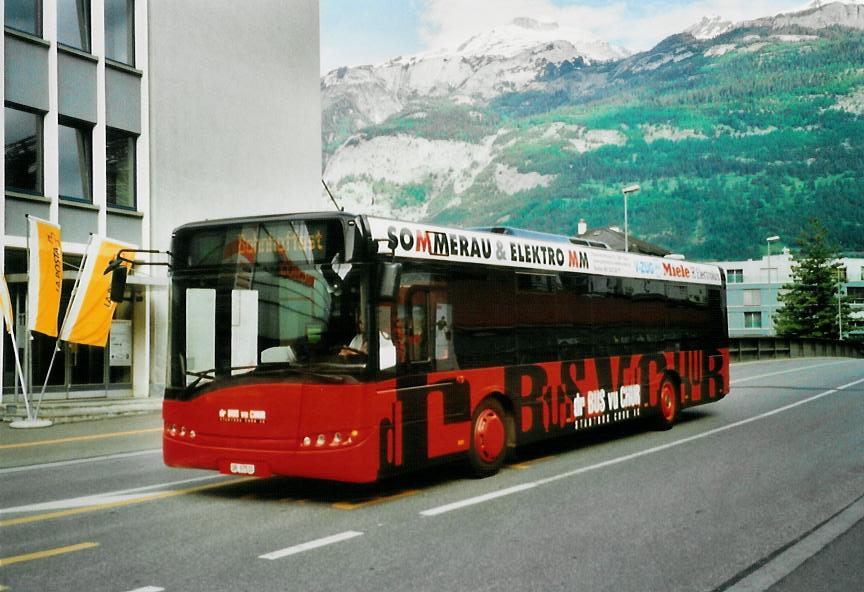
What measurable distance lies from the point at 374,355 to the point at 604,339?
5011 mm

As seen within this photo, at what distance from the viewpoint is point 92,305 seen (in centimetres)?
1825

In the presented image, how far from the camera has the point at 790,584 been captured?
5.66 m

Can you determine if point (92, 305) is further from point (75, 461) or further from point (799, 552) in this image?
point (799, 552)

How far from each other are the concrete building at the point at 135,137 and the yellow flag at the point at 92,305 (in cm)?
94

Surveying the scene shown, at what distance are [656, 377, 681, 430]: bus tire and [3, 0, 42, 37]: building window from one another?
15.3 m

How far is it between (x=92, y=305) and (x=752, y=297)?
11337cm

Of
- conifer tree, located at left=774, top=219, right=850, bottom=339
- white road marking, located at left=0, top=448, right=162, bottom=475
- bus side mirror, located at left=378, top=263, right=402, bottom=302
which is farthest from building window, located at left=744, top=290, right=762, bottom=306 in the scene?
bus side mirror, located at left=378, top=263, right=402, bottom=302

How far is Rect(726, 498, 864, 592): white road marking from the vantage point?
566 centimetres

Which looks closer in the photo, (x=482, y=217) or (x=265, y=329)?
(x=265, y=329)

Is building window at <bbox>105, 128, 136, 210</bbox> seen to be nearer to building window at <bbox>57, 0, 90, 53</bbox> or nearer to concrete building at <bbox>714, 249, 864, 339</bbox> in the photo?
building window at <bbox>57, 0, 90, 53</bbox>

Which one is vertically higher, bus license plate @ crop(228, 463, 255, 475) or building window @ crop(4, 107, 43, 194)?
building window @ crop(4, 107, 43, 194)

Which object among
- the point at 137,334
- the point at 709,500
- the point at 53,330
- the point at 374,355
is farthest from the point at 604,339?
the point at 137,334

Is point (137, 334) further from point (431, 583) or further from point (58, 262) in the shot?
point (431, 583)

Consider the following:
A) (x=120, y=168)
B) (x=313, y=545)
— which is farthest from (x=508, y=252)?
(x=120, y=168)
